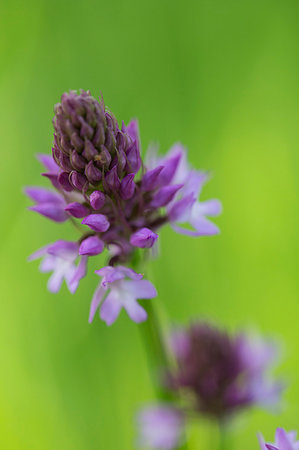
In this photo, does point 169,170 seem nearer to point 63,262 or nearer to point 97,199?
point 97,199

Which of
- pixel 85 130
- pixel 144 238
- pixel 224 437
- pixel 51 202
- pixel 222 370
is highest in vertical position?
pixel 85 130

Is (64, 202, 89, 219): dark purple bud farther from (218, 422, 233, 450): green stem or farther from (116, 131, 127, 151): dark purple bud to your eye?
(218, 422, 233, 450): green stem

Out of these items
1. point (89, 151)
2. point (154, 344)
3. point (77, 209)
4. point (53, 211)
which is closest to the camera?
point (89, 151)

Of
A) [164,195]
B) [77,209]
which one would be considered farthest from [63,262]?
[164,195]

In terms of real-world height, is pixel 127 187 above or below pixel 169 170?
below

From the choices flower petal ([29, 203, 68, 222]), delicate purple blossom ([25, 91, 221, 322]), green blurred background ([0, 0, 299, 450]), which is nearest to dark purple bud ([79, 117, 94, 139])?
delicate purple blossom ([25, 91, 221, 322])

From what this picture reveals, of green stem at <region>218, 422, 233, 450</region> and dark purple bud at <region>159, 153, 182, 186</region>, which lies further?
green stem at <region>218, 422, 233, 450</region>

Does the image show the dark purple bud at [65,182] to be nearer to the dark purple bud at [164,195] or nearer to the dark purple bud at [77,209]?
the dark purple bud at [77,209]
